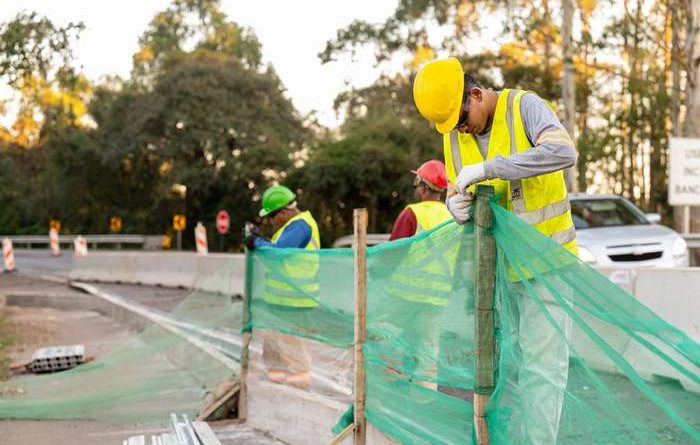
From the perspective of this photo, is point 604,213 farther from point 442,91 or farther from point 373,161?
point 373,161

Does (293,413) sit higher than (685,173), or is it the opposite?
(685,173)

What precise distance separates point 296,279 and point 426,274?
2.13 metres

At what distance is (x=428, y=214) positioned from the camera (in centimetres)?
591

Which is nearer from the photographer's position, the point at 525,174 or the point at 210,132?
the point at 525,174

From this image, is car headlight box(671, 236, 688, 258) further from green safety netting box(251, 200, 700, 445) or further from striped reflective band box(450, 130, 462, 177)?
striped reflective band box(450, 130, 462, 177)

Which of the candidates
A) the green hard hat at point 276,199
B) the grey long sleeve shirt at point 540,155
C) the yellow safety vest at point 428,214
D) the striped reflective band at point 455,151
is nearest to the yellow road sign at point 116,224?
the green hard hat at point 276,199

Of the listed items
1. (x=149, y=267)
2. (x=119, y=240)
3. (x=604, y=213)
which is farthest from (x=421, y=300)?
(x=119, y=240)

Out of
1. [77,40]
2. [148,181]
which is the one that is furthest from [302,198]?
[77,40]

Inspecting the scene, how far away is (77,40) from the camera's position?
2373 cm

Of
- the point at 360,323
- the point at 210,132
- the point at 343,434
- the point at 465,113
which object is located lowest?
the point at 343,434

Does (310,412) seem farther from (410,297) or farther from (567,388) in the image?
(567,388)

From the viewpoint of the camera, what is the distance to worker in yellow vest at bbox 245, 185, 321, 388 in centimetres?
658

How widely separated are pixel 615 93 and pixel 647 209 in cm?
498

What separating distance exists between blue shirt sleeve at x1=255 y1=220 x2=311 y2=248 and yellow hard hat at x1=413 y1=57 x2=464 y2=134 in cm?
340
